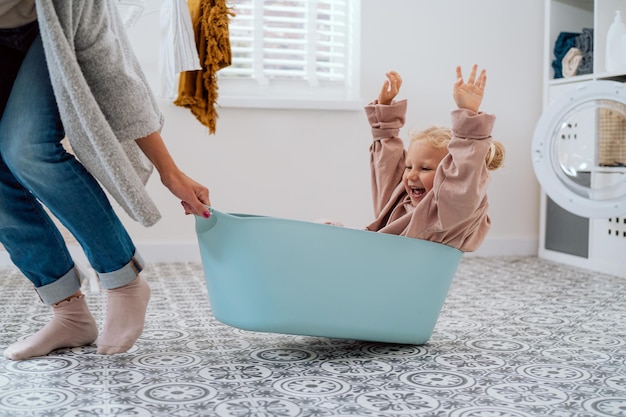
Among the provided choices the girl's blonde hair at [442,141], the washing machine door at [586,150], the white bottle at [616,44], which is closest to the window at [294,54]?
the washing machine door at [586,150]

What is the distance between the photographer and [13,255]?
1.23 metres

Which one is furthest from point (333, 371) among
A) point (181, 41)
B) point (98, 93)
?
point (181, 41)

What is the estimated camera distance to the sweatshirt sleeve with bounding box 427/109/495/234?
1.21 metres

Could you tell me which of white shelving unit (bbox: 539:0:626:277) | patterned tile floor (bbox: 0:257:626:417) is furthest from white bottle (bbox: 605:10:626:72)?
patterned tile floor (bbox: 0:257:626:417)

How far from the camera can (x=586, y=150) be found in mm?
2404

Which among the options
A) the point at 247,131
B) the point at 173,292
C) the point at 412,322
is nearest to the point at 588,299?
the point at 412,322

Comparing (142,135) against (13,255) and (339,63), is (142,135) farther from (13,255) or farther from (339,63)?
(339,63)

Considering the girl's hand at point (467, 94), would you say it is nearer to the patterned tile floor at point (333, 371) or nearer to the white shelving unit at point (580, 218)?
the patterned tile floor at point (333, 371)

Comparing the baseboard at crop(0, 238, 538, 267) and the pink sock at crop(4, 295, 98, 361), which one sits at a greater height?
the pink sock at crop(4, 295, 98, 361)

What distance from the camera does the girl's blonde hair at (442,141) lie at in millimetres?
1377

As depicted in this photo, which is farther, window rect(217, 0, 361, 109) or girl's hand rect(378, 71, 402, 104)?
window rect(217, 0, 361, 109)

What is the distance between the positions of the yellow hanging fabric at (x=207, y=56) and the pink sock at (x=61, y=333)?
101cm

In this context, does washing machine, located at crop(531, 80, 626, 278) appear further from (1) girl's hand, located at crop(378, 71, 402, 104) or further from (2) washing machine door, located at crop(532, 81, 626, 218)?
(1) girl's hand, located at crop(378, 71, 402, 104)

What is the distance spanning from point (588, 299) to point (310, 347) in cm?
93
